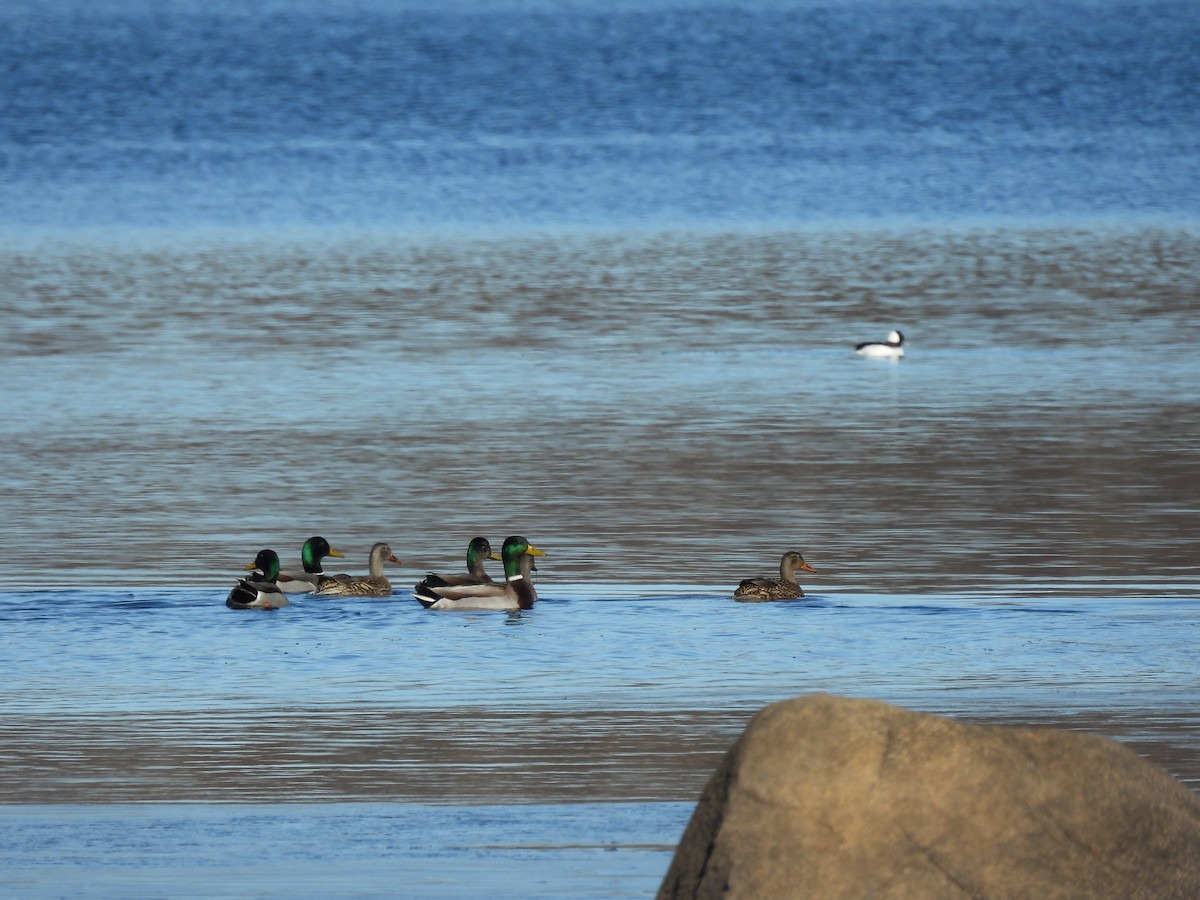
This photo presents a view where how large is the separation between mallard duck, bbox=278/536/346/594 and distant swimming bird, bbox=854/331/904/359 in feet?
44.0

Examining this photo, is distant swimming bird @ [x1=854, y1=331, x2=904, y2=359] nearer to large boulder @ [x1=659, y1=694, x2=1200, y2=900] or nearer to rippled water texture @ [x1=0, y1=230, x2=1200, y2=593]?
rippled water texture @ [x1=0, y1=230, x2=1200, y2=593]

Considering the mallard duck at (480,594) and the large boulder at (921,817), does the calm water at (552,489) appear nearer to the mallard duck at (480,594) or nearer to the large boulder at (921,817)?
the mallard duck at (480,594)

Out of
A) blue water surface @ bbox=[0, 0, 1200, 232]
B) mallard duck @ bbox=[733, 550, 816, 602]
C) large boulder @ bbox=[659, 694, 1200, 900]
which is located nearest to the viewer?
large boulder @ bbox=[659, 694, 1200, 900]

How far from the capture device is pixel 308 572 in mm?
15664

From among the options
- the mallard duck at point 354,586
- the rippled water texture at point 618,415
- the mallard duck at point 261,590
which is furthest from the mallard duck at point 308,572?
the rippled water texture at point 618,415

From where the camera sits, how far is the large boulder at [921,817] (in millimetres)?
6863

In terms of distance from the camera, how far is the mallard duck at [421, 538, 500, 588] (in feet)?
48.5

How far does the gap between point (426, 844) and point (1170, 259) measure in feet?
113

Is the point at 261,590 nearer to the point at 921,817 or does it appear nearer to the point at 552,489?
the point at 552,489

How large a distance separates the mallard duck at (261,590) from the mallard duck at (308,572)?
11.6 inches

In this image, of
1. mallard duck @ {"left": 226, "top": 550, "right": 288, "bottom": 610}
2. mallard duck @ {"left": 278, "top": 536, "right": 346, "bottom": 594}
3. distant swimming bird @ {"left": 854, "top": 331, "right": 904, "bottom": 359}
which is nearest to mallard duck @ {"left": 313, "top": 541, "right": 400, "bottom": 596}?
mallard duck @ {"left": 278, "top": 536, "right": 346, "bottom": 594}

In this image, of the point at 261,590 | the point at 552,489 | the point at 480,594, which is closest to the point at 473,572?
the point at 480,594

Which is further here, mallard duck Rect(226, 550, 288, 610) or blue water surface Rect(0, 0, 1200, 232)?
blue water surface Rect(0, 0, 1200, 232)

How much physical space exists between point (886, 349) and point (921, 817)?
22.0 m
